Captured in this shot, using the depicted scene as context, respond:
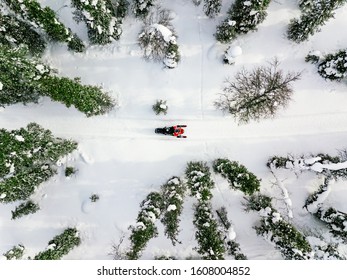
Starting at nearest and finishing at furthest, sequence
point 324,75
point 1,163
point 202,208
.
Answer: point 1,163, point 202,208, point 324,75

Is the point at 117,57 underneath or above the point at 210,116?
above

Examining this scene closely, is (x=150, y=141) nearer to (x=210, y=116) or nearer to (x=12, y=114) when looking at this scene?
(x=210, y=116)

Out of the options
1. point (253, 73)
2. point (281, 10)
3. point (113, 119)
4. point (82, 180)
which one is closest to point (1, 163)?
point (82, 180)

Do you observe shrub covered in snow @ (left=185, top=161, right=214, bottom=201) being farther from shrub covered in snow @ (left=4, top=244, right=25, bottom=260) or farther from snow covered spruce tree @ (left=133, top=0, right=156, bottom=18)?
shrub covered in snow @ (left=4, top=244, right=25, bottom=260)

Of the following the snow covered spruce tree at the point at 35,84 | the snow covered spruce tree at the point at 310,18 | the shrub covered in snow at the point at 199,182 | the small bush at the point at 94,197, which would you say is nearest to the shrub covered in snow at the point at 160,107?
the snow covered spruce tree at the point at 35,84

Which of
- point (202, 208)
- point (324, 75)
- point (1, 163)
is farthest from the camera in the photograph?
point (324, 75)

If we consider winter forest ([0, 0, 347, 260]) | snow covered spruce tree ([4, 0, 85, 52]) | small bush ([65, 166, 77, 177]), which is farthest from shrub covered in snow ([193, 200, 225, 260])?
snow covered spruce tree ([4, 0, 85, 52])
